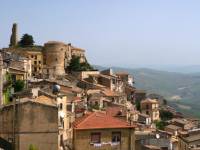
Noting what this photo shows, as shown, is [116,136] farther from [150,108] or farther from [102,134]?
[150,108]

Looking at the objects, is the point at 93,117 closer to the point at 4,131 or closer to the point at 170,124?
the point at 4,131

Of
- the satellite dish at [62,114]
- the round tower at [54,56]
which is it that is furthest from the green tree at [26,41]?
the satellite dish at [62,114]

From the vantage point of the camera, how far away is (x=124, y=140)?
136 ft

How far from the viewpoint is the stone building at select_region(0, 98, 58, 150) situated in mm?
33812

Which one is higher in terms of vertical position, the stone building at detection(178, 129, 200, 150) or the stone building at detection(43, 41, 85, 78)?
the stone building at detection(43, 41, 85, 78)

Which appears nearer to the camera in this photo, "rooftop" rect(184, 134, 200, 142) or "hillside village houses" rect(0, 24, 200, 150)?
"hillside village houses" rect(0, 24, 200, 150)

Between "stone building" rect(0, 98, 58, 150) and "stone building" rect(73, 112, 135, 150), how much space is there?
6.15 m

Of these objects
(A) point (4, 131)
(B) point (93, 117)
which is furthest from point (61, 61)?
(A) point (4, 131)

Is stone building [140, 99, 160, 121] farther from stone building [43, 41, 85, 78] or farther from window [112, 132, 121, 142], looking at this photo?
window [112, 132, 121, 142]

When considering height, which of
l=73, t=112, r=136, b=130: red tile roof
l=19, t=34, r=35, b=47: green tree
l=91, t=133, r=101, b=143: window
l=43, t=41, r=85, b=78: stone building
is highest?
l=19, t=34, r=35, b=47: green tree

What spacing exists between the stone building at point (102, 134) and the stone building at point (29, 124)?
Answer: 615 cm

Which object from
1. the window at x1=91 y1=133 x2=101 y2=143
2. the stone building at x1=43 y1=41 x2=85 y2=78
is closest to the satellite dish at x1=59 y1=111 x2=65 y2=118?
the window at x1=91 y1=133 x2=101 y2=143

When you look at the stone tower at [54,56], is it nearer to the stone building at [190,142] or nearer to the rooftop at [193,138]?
the stone building at [190,142]

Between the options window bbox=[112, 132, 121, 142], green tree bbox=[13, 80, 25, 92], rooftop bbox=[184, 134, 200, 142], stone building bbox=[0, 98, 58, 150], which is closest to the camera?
stone building bbox=[0, 98, 58, 150]
